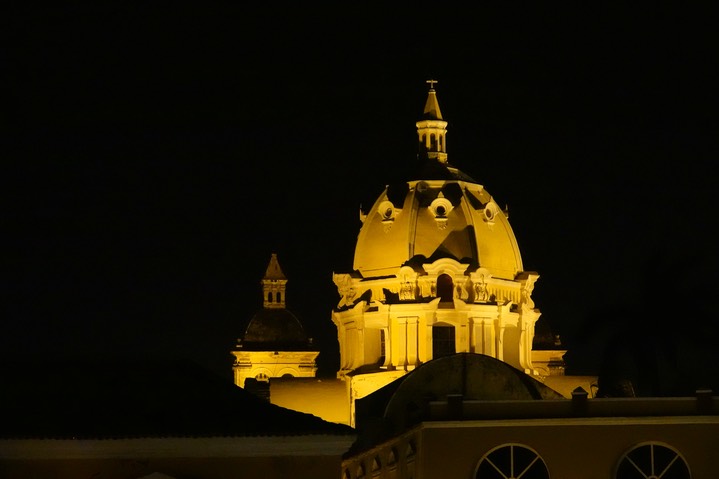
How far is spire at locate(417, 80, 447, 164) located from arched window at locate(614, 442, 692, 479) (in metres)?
42.3

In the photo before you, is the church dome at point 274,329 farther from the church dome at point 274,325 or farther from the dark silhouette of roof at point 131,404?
the dark silhouette of roof at point 131,404

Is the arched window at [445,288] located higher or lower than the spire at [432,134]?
lower

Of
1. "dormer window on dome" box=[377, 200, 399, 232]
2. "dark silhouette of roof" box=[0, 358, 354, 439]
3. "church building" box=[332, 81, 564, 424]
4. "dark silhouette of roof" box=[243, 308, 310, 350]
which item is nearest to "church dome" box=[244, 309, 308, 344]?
"dark silhouette of roof" box=[243, 308, 310, 350]

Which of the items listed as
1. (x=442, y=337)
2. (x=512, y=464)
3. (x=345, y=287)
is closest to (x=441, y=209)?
(x=442, y=337)

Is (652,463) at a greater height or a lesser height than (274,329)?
lesser

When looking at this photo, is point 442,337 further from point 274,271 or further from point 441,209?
point 274,271

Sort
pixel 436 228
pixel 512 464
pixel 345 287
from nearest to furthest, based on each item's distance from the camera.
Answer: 1. pixel 512 464
2. pixel 436 228
3. pixel 345 287

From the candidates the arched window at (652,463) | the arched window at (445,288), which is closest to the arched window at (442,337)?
the arched window at (445,288)

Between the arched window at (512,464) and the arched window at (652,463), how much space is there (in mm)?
2005

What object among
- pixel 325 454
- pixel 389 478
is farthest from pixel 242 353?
pixel 325 454

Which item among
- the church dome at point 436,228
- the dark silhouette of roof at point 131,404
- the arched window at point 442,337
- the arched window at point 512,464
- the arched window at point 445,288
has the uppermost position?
the church dome at point 436,228

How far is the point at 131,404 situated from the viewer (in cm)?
5384

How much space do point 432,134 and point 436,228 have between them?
6.14 m

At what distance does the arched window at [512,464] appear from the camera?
5622cm
